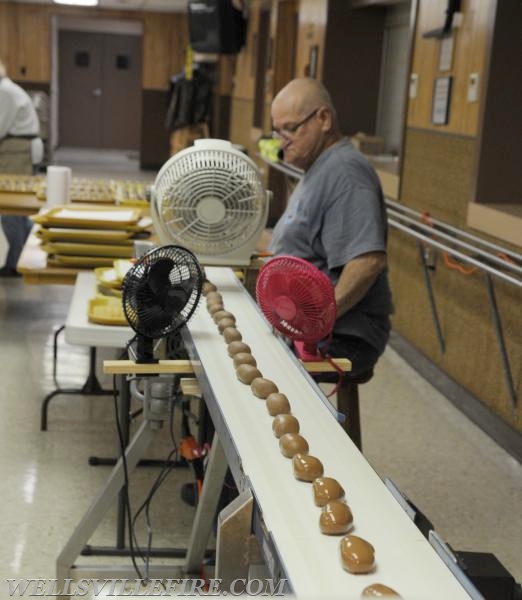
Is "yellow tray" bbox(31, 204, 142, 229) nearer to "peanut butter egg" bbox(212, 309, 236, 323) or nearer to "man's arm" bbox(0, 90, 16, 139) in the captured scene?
"peanut butter egg" bbox(212, 309, 236, 323)

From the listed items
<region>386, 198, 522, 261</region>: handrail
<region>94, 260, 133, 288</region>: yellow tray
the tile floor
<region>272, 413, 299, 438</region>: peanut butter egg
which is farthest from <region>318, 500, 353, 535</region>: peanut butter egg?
<region>386, 198, 522, 261</region>: handrail

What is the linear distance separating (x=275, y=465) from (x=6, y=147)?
5.74 m

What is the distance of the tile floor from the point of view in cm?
306

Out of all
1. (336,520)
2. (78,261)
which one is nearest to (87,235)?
(78,261)

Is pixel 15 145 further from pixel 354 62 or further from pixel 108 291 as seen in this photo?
pixel 108 291

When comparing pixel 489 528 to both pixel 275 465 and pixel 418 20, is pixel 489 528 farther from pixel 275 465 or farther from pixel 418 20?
pixel 418 20

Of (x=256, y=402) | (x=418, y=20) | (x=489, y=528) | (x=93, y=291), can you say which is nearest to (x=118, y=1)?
(x=418, y=20)

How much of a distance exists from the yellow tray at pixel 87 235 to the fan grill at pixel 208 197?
3.60 feet

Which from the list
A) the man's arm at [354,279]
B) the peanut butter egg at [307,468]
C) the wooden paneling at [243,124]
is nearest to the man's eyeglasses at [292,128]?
the man's arm at [354,279]

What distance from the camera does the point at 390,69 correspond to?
711cm

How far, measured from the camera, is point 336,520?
4.53ft

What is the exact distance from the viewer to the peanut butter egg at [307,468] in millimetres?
1541

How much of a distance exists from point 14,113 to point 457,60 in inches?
134

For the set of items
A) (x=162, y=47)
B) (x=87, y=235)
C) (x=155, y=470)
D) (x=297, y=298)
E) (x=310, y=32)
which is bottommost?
(x=155, y=470)
